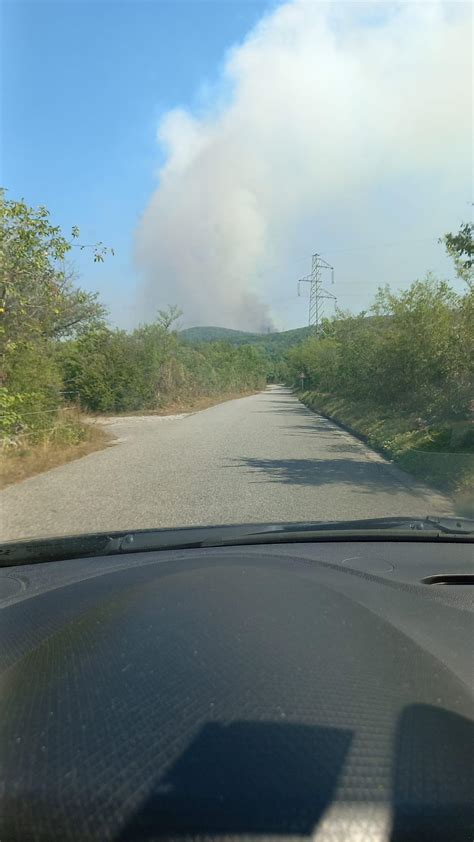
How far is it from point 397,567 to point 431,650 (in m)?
1.32

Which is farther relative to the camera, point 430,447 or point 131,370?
point 131,370

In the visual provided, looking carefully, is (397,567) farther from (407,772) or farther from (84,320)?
(84,320)

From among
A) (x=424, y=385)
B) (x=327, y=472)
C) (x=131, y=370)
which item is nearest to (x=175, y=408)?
(x=131, y=370)

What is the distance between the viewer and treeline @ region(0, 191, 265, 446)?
37.8 feet

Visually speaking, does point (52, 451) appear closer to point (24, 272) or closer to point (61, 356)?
point (24, 272)

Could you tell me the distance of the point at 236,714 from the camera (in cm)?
158

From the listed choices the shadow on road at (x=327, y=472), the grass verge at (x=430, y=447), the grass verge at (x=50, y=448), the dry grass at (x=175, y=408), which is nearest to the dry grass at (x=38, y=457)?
the grass verge at (x=50, y=448)

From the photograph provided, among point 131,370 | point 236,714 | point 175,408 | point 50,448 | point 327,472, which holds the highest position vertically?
point 131,370

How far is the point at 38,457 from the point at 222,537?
1097 centimetres

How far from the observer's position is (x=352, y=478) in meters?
11.3

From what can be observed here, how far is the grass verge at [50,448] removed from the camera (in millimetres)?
12898

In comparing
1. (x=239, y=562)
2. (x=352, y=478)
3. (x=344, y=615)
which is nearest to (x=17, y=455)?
(x=352, y=478)

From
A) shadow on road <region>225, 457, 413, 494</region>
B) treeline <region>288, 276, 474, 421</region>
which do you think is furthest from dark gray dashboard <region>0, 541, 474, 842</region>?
treeline <region>288, 276, 474, 421</region>

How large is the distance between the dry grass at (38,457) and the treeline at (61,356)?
0.32 meters
